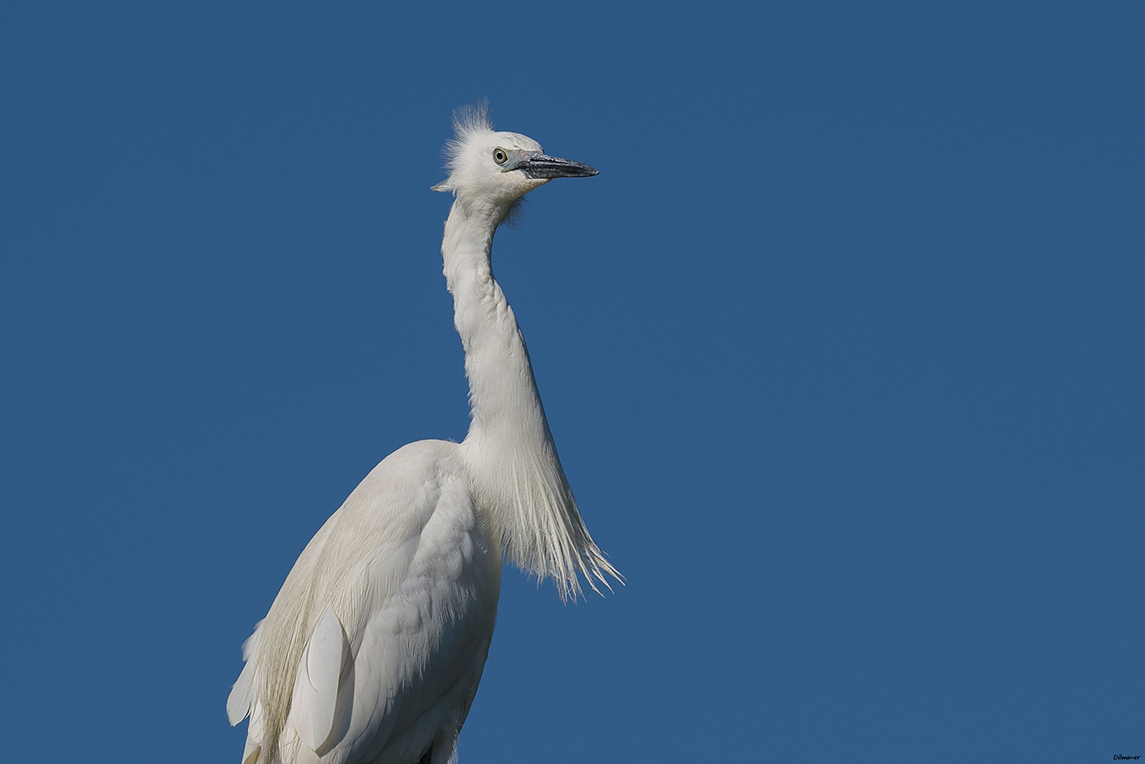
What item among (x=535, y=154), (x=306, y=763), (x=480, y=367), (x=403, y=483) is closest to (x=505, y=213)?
(x=535, y=154)

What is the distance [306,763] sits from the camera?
498 cm

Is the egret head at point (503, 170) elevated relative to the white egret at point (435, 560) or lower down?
elevated

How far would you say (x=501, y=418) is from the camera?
557 cm

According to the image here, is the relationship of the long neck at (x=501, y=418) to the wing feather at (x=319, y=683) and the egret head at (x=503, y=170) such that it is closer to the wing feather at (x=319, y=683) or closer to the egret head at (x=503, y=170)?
the egret head at (x=503, y=170)

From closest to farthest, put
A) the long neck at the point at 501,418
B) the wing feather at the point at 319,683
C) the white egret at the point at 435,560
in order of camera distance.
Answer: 1. the wing feather at the point at 319,683
2. the white egret at the point at 435,560
3. the long neck at the point at 501,418

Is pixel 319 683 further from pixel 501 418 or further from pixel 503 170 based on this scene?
pixel 503 170

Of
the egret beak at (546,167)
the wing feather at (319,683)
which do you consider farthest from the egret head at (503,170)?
the wing feather at (319,683)

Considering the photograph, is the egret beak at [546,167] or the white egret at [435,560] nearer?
the white egret at [435,560]

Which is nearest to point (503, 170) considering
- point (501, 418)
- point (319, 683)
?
point (501, 418)

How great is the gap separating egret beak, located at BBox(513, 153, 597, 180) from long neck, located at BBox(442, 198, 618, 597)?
0.76ft

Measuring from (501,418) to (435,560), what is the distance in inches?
28.1

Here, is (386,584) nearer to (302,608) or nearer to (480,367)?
(302,608)

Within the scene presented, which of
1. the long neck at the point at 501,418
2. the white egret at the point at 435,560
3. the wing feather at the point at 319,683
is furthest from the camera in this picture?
the long neck at the point at 501,418

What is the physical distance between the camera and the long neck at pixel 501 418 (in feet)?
18.0
